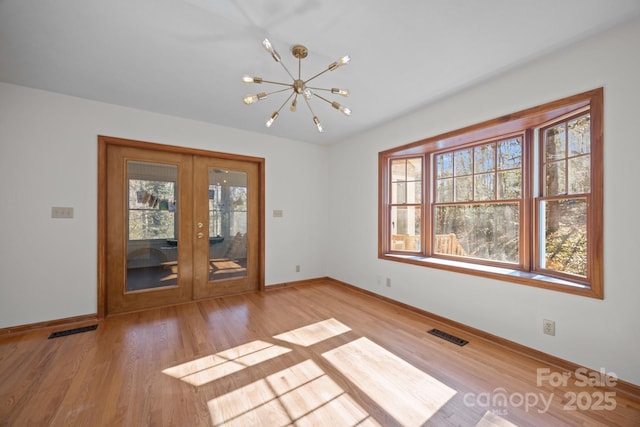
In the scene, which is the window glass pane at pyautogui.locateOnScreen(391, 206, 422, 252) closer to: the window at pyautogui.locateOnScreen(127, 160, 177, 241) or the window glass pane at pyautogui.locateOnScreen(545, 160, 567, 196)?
the window glass pane at pyautogui.locateOnScreen(545, 160, 567, 196)

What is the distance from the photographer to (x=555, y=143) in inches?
96.8

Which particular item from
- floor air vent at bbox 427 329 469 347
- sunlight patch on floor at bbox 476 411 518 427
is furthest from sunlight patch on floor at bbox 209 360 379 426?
floor air vent at bbox 427 329 469 347

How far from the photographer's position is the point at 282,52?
84.4 inches

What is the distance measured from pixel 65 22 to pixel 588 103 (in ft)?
13.6

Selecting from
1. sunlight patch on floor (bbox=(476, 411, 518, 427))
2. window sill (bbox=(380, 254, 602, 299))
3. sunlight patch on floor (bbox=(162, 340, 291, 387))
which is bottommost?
sunlight patch on floor (bbox=(162, 340, 291, 387))

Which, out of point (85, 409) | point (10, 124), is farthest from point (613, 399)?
point (10, 124)

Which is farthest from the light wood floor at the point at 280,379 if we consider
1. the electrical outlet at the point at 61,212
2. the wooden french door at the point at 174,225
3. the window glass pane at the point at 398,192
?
the window glass pane at the point at 398,192

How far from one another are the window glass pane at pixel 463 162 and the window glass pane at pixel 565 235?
2.94 ft

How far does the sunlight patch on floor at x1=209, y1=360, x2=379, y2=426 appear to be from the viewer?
1572 mm

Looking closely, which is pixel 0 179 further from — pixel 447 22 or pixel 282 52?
pixel 447 22

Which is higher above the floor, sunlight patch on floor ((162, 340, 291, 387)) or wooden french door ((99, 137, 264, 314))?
wooden french door ((99, 137, 264, 314))

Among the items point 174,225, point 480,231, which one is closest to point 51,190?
point 174,225

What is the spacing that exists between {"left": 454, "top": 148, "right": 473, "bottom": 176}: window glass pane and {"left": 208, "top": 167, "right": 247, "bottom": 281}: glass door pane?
127 inches

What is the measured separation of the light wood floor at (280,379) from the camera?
1604mm
